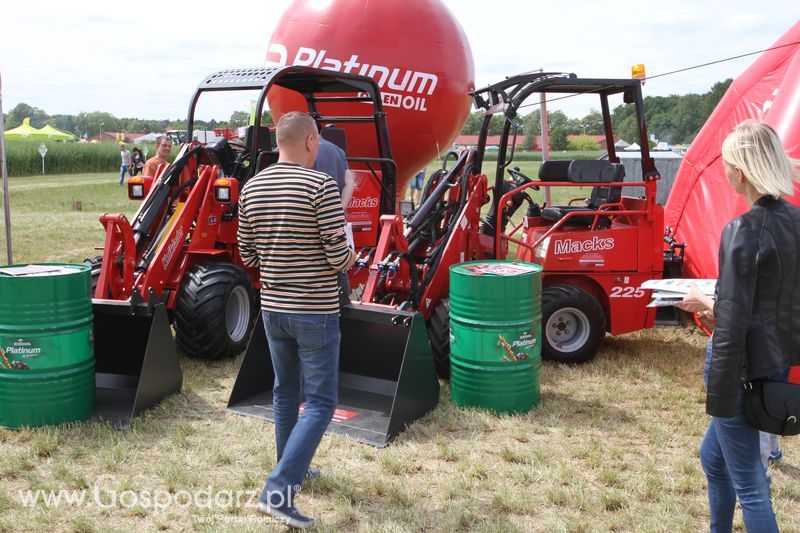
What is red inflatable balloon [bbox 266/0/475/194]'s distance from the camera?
856 cm

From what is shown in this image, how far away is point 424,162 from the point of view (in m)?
9.88

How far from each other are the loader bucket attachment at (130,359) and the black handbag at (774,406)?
3524 millimetres

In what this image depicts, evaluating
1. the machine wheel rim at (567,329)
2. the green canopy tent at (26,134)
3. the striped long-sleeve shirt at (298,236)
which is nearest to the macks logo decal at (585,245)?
the machine wheel rim at (567,329)

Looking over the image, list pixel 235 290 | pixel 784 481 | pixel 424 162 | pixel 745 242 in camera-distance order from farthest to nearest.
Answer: pixel 424 162 → pixel 235 290 → pixel 784 481 → pixel 745 242

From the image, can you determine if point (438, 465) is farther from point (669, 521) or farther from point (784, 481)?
point (784, 481)

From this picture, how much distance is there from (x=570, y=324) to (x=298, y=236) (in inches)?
134

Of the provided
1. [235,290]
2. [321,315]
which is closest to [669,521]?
[321,315]

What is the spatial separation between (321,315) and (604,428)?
225 centimetres

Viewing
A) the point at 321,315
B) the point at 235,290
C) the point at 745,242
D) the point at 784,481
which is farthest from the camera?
the point at 235,290

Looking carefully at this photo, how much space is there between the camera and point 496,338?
15.7 feet

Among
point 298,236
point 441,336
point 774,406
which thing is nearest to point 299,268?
point 298,236

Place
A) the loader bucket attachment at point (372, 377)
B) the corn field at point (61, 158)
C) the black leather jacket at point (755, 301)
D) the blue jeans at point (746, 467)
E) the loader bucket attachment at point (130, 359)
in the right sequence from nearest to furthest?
the black leather jacket at point (755, 301) < the blue jeans at point (746, 467) < the loader bucket attachment at point (372, 377) < the loader bucket attachment at point (130, 359) < the corn field at point (61, 158)

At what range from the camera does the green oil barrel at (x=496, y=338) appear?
4.76m

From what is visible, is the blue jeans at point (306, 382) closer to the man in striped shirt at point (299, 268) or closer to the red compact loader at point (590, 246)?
the man in striped shirt at point (299, 268)
